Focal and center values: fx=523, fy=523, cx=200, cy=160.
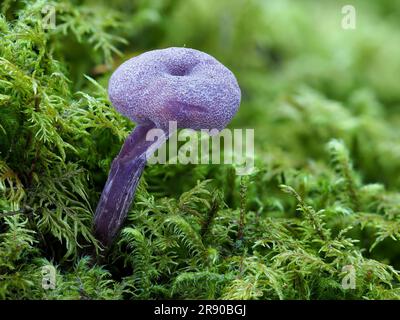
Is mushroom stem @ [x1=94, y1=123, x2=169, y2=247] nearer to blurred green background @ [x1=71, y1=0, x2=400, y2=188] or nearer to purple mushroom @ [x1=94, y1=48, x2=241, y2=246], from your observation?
purple mushroom @ [x1=94, y1=48, x2=241, y2=246]

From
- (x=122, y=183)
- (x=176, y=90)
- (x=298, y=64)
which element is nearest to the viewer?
(x=176, y=90)
